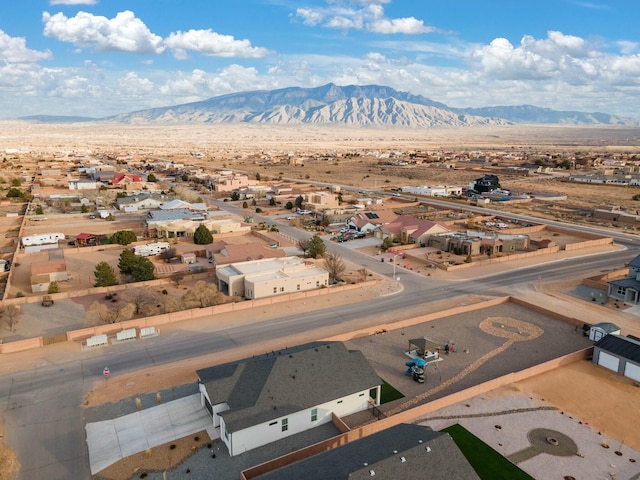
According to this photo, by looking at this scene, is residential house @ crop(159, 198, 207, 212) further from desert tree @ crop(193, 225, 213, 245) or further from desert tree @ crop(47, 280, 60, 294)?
desert tree @ crop(47, 280, 60, 294)

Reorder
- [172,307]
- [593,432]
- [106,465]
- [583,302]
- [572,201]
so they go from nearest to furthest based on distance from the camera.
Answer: [106,465], [593,432], [172,307], [583,302], [572,201]

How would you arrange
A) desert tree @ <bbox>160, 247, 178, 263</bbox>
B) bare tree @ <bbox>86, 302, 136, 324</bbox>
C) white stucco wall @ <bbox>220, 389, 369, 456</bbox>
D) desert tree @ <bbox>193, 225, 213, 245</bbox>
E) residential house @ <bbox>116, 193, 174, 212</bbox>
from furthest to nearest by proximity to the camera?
residential house @ <bbox>116, 193, 174, 212</bbox> < desert tree @ <bbox>193, 225, 213, 245</bbox> < desert tree @ <bbox>160, 247, 178, 263</bbox> < bare tree @ <bbox>86, 302, 136, 324</bbox> < white stucco wall @ <bbox>220, 389, 369, 456</bbox>

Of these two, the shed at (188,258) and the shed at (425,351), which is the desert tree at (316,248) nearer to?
the shed at (188,258)

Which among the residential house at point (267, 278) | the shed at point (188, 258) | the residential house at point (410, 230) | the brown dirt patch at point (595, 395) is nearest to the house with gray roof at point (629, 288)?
the brown dirt patch at point (595, 395)

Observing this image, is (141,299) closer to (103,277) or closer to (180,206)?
(103,277)

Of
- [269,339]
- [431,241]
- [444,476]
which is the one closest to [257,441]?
[444,476]

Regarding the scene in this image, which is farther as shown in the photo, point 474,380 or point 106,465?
point 474,380

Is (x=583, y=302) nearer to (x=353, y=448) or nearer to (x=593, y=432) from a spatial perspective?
(x=593, y=432)

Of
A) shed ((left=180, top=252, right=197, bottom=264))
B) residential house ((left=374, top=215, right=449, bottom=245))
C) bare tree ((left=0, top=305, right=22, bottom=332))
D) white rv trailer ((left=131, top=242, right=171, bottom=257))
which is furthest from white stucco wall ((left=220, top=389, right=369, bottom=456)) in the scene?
residential house ((left=374, top=215, right=449, bottom=245))
